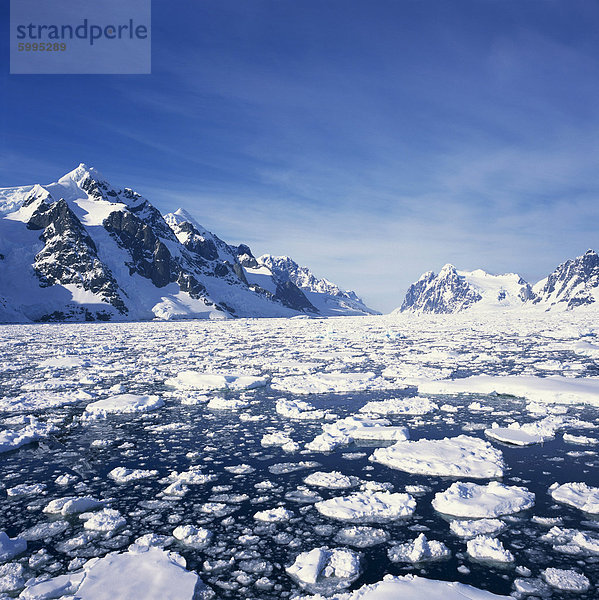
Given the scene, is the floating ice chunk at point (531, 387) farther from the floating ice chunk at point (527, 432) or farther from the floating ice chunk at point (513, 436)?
Answer: the floating ice chunk at point (513, 436)

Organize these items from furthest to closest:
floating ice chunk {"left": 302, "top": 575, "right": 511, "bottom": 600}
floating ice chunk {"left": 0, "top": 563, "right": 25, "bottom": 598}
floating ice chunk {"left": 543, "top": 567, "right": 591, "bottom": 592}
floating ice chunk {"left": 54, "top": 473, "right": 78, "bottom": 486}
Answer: floating ice chunk {"left": 54, "top": 473, "right": 78, "bottom": 486}
floating ice chunk {"left": 0, "top": 563, "right": 25, "bottom": 598}
floating ice chunk {"left": 543, "top": 567, "right": 591, "bottom": 592}
floating ice chunk {"left": 302, "top": 575, "right": 511, "bottom": 600}

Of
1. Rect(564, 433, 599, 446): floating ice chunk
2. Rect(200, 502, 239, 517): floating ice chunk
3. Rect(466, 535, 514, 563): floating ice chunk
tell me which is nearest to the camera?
Rect(466, 535, 514, 563): floating ice chunk

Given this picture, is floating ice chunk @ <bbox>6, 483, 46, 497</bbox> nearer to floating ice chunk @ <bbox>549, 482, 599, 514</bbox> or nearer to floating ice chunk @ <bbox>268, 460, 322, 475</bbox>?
floating ice chunk @ <bbox>268, 460, 322, 475</bbox>

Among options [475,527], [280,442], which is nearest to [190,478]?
[280,442]

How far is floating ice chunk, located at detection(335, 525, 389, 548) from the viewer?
201 inches

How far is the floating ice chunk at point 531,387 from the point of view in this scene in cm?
1184

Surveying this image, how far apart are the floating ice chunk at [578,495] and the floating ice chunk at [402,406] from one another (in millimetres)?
4710

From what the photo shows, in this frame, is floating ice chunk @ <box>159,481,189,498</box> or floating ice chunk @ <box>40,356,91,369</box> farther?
floating ice chunk @ <box>40,356,91,369</box>

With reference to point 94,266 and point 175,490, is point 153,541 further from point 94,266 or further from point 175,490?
point 94,266

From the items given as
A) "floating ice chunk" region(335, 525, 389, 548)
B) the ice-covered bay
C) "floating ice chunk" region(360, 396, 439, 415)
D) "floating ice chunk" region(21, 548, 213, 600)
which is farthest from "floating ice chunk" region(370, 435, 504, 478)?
"floating ice chunk" region(21, 548, 213, 600)

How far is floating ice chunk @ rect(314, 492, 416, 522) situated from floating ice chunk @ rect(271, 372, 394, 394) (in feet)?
25.3

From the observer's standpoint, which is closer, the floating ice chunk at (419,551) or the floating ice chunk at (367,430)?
the floating ice chunk at (419,551)

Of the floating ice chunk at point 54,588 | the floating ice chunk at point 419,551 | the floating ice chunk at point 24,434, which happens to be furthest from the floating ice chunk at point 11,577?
the floating ice chunk at point 24,434

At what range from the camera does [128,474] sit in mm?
7207
